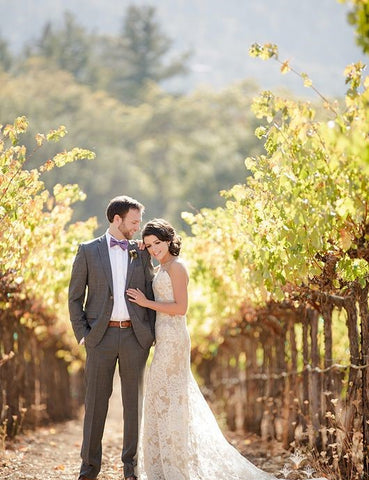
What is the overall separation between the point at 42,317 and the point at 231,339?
4001 millimetres

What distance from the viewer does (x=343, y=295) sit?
8.08 meters

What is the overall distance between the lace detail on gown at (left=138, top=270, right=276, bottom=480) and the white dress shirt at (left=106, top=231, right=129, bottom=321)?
29cm

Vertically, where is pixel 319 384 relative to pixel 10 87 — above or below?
below

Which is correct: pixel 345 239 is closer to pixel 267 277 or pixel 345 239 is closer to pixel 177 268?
pixel 267 277

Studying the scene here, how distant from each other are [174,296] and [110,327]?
1.95ft

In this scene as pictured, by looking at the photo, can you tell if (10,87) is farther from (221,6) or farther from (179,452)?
(221,6)

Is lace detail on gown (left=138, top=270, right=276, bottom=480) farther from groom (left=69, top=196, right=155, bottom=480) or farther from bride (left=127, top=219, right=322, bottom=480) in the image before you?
groom (left=69, top=196, right=155, bottom=480)

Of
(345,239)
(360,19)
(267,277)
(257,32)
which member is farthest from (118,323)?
(257,32)

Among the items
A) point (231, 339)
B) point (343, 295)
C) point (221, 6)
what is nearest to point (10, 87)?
point (231, 339)

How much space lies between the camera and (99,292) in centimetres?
732

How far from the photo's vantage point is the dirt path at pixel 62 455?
8922 millimetres

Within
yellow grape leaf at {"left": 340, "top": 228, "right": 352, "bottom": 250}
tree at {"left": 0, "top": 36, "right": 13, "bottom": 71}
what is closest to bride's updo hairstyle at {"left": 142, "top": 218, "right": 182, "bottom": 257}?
yellow grape leaf at {"left": 340, "top": 228, "right": 352, "bottom": 250}

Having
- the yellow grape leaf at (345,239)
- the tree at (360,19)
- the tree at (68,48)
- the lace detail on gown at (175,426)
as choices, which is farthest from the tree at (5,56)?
the tree at (360,19)

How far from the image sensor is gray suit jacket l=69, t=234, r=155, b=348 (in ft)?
23.7
